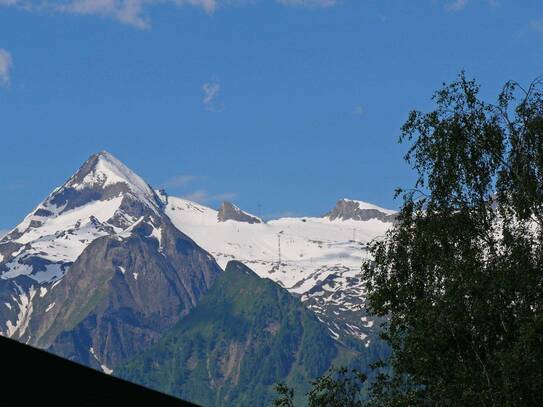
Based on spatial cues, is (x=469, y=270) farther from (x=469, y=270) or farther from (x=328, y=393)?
(x=328, y=393)

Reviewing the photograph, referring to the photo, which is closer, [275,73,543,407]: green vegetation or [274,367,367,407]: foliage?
[275,73,543,407]: green vegetation

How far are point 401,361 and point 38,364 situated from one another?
4034 cm

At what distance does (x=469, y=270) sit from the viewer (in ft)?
155

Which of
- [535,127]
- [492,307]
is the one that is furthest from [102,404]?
[535,127]

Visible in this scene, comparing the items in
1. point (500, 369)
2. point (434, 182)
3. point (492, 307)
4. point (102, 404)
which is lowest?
point (102, 404)

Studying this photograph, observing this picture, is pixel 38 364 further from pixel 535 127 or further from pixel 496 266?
pixel 535 127

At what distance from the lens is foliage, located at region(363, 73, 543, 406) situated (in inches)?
1799

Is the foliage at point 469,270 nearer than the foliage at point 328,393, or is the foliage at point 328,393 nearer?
the foliage at point 469,270

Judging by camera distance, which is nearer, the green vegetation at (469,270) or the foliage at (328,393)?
the green vegetation at (469,270)

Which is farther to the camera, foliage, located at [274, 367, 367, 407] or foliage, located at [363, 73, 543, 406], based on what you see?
foliage, located at [274, 367, 367, 407]

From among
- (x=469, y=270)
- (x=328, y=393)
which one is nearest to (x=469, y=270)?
(x=469, y=270)

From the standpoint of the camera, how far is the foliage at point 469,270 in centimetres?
4569

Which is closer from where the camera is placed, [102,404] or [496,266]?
[102,404]

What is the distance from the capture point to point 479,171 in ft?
173
